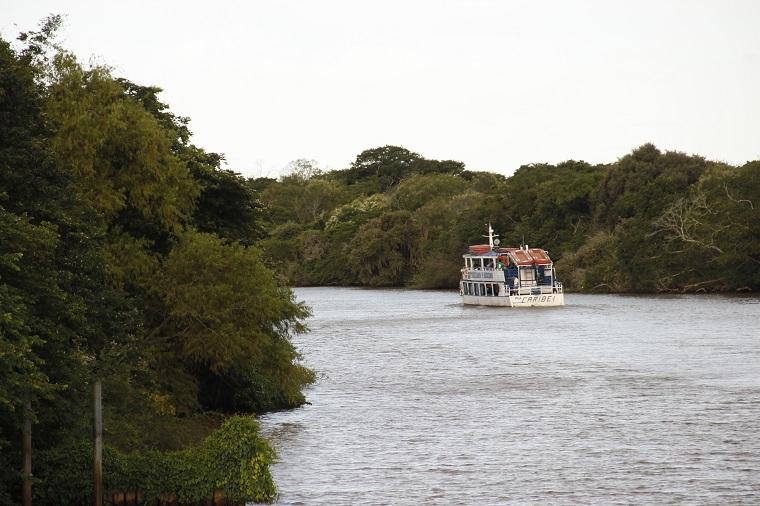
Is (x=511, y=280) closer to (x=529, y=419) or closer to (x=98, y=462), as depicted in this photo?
(x=529, y=419)

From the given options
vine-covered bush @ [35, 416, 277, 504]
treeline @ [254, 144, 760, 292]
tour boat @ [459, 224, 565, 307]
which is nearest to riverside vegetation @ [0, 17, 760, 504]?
vine-covered bush @ [35, 416, 277, 504]

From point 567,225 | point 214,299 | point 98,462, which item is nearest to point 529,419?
point 214,299

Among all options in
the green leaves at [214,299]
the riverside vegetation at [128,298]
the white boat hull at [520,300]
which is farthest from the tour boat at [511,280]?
the green leaves at [214,299]

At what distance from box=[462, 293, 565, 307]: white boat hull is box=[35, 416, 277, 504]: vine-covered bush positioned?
78559mm

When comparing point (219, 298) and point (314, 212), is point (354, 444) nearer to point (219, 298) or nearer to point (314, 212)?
point (219, 298)

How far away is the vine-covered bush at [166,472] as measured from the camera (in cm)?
2159

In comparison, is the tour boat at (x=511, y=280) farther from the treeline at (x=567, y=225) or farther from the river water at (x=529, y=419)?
the river water at (x=529, y=419)

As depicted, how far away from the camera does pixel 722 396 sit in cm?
4056

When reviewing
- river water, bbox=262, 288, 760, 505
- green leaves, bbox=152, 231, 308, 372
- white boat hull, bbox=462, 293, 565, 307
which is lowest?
river water, bbox=262, 288, 760, 505

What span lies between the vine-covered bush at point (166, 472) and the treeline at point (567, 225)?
74376 mm

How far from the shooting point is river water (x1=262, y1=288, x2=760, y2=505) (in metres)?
26.3

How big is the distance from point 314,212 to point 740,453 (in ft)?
528

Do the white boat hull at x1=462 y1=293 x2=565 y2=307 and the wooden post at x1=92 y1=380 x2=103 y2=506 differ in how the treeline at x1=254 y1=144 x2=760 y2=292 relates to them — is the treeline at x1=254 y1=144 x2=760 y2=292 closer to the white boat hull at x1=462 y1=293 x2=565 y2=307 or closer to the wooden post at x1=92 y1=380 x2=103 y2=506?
the white boat hull at x1=462 y1=293 x2=565 y2=307

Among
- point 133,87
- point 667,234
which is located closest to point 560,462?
point 133,87
